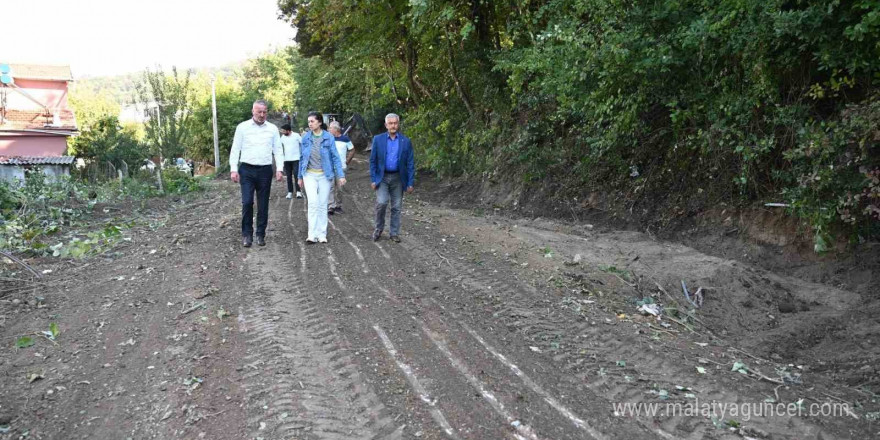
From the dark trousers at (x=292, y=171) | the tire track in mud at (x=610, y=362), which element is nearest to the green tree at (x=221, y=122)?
the dark trousers at (x=292, y=171)

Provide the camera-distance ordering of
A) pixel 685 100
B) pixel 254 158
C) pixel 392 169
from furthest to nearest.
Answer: pixel 685 100 < pixel 392 169 < pixel 254 158

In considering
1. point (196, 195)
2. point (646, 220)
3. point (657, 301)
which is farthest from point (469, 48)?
point (657, 301)

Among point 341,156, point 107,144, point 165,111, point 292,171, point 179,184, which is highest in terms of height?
point 165,111

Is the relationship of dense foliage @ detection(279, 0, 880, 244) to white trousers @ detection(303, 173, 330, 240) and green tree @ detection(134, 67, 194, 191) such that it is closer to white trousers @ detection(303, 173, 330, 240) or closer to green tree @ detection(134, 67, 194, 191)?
white trousers @ detection(303, 173, 330, 240)

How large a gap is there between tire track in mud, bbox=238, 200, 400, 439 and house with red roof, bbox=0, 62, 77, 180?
28395 millimetres

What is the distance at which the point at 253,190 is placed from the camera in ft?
27.3

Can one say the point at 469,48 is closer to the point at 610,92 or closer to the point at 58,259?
the point at 610,92

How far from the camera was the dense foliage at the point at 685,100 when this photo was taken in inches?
253

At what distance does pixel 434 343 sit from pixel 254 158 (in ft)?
14.4

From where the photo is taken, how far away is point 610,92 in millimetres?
9711

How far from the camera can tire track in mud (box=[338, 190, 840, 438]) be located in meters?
3.93

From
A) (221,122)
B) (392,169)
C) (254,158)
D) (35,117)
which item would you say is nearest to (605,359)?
(392,169)

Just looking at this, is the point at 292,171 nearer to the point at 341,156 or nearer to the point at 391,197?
the point at 341,156

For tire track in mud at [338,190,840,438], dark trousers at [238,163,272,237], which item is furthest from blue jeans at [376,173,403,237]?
tire track in mud at [338,190,840,438]
